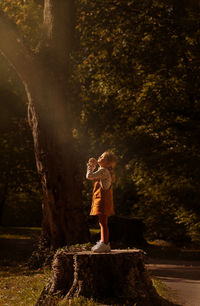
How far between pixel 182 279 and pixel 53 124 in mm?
5240

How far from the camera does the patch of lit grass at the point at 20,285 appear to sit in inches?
303

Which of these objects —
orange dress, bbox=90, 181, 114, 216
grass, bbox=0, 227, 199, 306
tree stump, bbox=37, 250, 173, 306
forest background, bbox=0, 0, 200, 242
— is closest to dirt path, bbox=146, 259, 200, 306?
grass, bbox=0, 227, 199, 306

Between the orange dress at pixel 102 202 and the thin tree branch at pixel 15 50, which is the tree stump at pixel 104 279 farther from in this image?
the thin tree branch at pixel 15 50

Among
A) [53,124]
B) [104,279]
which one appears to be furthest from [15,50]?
[104,279]

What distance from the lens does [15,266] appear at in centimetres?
1276

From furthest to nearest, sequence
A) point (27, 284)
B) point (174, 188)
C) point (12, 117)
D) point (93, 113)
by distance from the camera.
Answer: point (12, 117) → point (93, 113) → point (174, 188) → point (27, 284)

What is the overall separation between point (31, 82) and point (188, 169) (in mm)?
7198

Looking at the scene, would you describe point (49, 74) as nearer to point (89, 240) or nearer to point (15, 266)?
point (89, 240)

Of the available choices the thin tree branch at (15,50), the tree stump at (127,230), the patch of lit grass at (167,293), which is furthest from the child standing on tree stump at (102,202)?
the tree stump at (127,230)

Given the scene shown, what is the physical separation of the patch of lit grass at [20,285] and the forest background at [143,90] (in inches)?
296

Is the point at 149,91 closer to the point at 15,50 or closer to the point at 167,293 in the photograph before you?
the point at 15,50

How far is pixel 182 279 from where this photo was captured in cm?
1046

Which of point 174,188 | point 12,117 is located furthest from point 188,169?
point 12,117

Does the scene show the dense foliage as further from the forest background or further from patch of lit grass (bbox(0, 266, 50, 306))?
patch of lit grass (bbox(0, 266, 50, 306))
